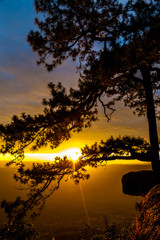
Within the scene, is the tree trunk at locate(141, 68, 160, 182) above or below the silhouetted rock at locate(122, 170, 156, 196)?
above

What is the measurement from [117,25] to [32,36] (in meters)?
3.25

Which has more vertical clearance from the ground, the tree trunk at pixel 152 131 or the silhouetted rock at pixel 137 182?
the tree trunk at pixel 152 131

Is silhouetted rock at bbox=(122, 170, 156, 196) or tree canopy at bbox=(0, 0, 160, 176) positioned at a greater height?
tree canopy at bbox=(0, 0, 160, 176)

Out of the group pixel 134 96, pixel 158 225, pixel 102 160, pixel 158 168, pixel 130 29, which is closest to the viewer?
pixel 158 225

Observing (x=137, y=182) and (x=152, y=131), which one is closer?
(x=152, y=131)

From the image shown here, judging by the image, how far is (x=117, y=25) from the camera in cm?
694

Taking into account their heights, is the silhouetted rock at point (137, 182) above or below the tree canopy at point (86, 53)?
below

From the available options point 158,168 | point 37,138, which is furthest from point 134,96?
point 37,138

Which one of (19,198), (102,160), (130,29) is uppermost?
(130,29)

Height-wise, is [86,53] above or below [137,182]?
above

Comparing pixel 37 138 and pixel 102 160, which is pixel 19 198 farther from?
pixel 102 160

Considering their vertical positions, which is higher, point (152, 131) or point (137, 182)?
point (152, 131)

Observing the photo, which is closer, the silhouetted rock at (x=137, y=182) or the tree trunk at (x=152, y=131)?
the tree trunk at (x=152, y=131)

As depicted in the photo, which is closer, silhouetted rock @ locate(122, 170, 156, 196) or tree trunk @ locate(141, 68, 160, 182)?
tree trunk @ locate(141, 68, 160, 182)
